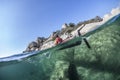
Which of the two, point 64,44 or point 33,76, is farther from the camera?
point 33,76

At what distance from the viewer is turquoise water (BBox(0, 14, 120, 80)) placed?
19327 millimetres

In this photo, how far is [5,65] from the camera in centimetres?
2166

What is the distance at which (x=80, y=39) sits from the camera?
1962 cm

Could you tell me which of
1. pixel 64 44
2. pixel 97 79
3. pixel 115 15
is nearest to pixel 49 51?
pixel 64 44

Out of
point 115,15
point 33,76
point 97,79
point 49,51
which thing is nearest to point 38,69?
point 33,76

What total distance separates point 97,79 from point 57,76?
318 cm

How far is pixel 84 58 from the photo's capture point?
19.8m

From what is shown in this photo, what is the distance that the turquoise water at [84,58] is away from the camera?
19.3 m

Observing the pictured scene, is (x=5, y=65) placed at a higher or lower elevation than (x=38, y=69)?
higher

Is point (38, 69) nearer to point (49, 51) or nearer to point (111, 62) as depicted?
point (49, 51)

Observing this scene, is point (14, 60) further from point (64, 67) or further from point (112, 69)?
point (112, 69)

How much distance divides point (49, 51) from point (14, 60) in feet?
9.74

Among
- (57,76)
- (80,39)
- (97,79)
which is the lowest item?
(97,79)

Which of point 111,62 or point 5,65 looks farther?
point 5,65
